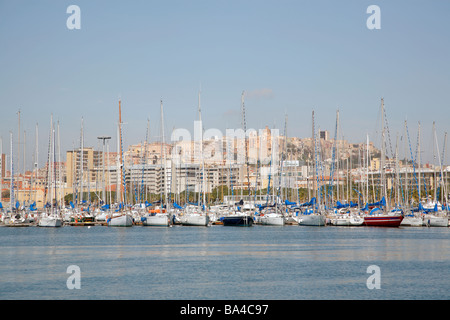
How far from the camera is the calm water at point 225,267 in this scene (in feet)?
85.9

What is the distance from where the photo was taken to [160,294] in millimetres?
25672

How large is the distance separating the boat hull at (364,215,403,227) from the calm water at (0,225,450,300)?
32.8 ft

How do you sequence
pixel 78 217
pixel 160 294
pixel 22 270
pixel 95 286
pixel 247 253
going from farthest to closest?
pixel 78 217 < pixel 247 253 < pixel 22 270 < pixel 95 286 < pixel 160 294

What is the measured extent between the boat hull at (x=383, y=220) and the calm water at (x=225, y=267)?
10.00 metres

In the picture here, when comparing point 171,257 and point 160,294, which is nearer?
point 160,294

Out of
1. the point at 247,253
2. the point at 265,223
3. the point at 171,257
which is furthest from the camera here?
the point at 265,223

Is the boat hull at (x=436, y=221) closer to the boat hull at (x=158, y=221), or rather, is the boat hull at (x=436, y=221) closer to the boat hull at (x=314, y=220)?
the boat hull at (x=314, y=220)

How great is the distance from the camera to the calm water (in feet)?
85.9

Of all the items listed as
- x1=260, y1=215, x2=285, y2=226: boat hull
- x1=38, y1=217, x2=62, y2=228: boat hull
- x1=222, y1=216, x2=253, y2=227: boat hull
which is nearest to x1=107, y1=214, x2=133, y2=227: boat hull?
x1=38, y1=217, x2=62, y2=228: boat hull

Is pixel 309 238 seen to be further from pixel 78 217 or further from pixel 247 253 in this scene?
pixel 78 217

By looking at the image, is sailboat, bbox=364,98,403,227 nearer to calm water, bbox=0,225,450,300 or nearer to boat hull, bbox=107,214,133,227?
calm water, bbox=0,225,450,300

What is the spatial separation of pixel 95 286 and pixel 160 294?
3.47 m

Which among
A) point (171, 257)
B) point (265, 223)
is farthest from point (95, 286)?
point (265, 223)

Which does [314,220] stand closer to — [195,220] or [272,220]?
[272,220]
